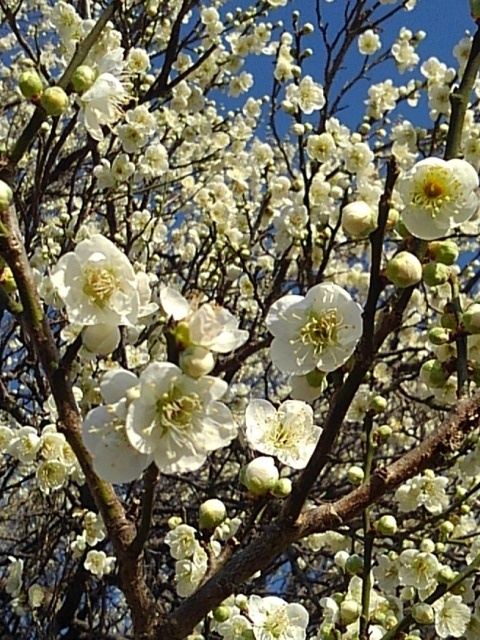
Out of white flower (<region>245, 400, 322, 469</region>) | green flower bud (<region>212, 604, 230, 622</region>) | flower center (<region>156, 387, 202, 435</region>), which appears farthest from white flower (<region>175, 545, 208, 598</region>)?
flower center (<region>156, 387, 202, 435</region>)

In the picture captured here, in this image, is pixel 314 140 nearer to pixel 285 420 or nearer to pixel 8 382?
pixel 8 382

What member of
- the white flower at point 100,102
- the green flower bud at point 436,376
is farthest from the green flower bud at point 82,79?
the green flower bud at point 436,376

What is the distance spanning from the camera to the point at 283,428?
6.48 ft

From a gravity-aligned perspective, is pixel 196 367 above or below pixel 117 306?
below

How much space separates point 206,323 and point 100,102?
3.00 feet

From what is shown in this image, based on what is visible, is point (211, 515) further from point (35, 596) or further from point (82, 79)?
point (35, 596)

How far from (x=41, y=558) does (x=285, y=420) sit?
125 inches

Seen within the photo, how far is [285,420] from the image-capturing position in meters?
1.97

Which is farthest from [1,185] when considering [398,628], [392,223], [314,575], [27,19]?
[27,19]

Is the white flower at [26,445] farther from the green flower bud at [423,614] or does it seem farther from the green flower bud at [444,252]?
the green flower bud at [444,252]

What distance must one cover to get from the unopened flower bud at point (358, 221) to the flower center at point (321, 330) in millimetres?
227

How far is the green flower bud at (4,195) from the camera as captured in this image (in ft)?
5.01

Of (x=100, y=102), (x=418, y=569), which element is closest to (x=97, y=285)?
(x=100, y=102)

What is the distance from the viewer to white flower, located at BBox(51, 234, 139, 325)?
1.61 m
